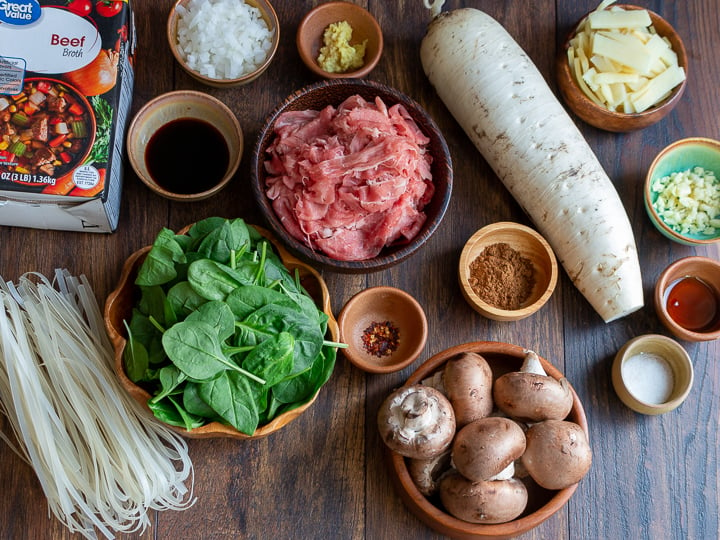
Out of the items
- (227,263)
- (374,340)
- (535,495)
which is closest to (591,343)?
(535,495)

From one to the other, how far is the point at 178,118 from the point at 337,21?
52cm

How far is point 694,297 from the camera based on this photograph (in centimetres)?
204

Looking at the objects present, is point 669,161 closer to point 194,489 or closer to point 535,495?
point 535,495

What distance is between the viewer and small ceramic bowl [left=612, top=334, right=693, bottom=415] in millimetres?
1929

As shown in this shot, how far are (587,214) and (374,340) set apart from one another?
2.12 ft

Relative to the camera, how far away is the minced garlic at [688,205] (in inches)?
79.7

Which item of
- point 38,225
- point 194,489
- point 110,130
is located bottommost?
point 194,489

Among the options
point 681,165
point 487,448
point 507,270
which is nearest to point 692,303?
point 681,165

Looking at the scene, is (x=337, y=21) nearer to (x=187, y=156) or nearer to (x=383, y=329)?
(x=187, y=156)

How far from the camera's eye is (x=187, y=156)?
77.4 inches

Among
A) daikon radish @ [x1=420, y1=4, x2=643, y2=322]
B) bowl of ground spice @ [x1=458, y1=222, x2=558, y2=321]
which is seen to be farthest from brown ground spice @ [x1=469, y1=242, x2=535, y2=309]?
daikon radish @ [x1=420, y1=4, x2=643, y2=322]

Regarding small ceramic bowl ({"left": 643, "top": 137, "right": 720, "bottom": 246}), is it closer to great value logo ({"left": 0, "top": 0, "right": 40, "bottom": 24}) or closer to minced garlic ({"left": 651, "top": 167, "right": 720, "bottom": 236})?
minced garlic ({"left": 651, "top": 167, "right": 720, "bottom": 236})

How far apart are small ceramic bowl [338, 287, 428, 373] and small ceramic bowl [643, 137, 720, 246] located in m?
0.69

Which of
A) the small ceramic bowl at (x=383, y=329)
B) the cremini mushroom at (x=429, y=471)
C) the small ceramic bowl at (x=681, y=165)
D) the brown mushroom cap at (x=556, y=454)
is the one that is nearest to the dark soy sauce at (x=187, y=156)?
→ the small ceramic bowl at (x=383, y=329)
